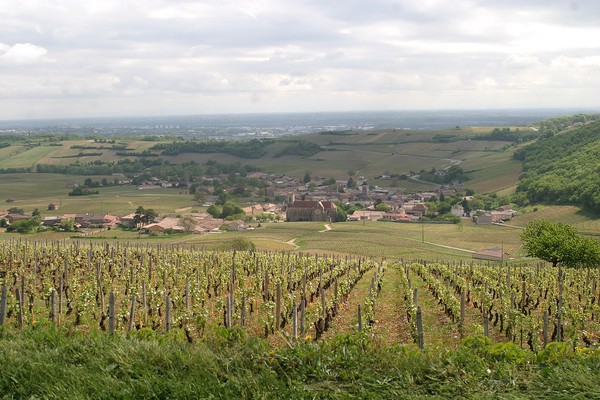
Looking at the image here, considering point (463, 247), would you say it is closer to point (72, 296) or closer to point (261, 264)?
point (261, 264)

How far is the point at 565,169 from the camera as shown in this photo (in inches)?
3935

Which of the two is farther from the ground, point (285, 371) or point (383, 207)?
point (285, 371)

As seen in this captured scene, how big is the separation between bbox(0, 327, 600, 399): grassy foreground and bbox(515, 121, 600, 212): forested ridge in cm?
7454

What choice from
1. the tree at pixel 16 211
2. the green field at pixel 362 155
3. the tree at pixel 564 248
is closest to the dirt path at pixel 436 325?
the tree at pixel 564 248

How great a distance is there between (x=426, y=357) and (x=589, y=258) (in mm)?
29378

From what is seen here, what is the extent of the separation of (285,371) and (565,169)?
4144 inches

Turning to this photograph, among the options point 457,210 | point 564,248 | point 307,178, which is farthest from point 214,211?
point 564,248

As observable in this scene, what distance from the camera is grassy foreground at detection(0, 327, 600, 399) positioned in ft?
22.3

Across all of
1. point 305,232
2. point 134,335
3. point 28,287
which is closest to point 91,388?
point 134,335

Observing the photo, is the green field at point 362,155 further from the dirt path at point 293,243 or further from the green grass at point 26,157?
the dirt path at point 293,243

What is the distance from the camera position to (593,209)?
245 feet

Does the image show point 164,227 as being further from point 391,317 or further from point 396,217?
point 391,317

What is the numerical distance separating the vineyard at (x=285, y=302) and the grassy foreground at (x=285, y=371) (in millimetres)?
1656

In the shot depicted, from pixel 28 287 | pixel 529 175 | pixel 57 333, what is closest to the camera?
pixel 57 333
